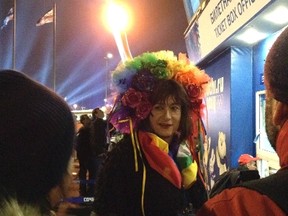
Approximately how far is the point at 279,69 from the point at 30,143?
0.67 meters

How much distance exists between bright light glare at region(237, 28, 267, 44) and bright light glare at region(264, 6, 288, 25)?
1.53 feet

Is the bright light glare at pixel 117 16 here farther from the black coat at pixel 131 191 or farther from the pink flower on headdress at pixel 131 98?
the black coat at pixel 131 191

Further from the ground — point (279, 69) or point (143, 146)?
point (279, 69)

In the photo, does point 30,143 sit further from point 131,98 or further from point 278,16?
A: point 278,16

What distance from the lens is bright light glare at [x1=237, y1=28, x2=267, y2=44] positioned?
15.3 ft

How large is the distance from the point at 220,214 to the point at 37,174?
50 centimetres

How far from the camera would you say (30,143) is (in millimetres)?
994

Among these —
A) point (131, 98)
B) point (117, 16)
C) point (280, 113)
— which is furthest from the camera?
point (117, 16)

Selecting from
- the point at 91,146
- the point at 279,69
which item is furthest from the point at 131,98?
the point at 91,146

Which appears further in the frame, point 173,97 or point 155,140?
point 173,97

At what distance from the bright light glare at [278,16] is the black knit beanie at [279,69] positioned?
8.58ft

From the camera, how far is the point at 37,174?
101 centimetres

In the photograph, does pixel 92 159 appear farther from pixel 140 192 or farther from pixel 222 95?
pixel 140 192

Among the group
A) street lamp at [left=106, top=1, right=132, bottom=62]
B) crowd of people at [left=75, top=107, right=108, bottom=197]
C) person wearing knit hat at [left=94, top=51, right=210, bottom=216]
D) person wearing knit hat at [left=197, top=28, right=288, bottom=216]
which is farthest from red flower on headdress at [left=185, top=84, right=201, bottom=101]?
crowd of people at [left=75, top=107, right=108, bottom=197]
